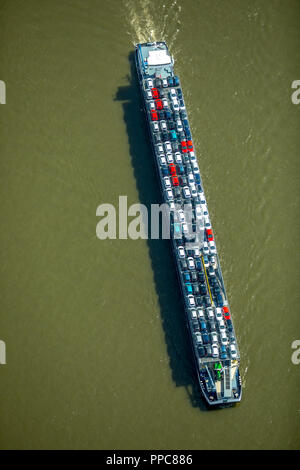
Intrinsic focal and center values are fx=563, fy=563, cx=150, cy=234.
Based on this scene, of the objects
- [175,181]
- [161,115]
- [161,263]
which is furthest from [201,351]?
[161,115]

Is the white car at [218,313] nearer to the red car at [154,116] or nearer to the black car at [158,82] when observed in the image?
the red car at [154,116]

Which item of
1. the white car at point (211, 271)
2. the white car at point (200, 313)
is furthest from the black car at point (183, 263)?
the white car at point (200, 313)

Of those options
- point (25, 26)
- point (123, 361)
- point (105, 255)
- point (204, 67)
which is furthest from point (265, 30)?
point (123, 361)

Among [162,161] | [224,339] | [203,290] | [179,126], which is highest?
[179,126]

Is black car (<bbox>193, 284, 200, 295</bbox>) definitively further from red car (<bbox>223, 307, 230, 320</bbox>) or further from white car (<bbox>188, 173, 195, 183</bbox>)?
white car (<bbox>188, 173, 195, 183</bbox>)

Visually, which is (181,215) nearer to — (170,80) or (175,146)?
(175,146)

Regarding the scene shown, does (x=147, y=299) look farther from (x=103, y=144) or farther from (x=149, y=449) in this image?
(x=103, y=144)

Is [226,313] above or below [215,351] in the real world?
above
